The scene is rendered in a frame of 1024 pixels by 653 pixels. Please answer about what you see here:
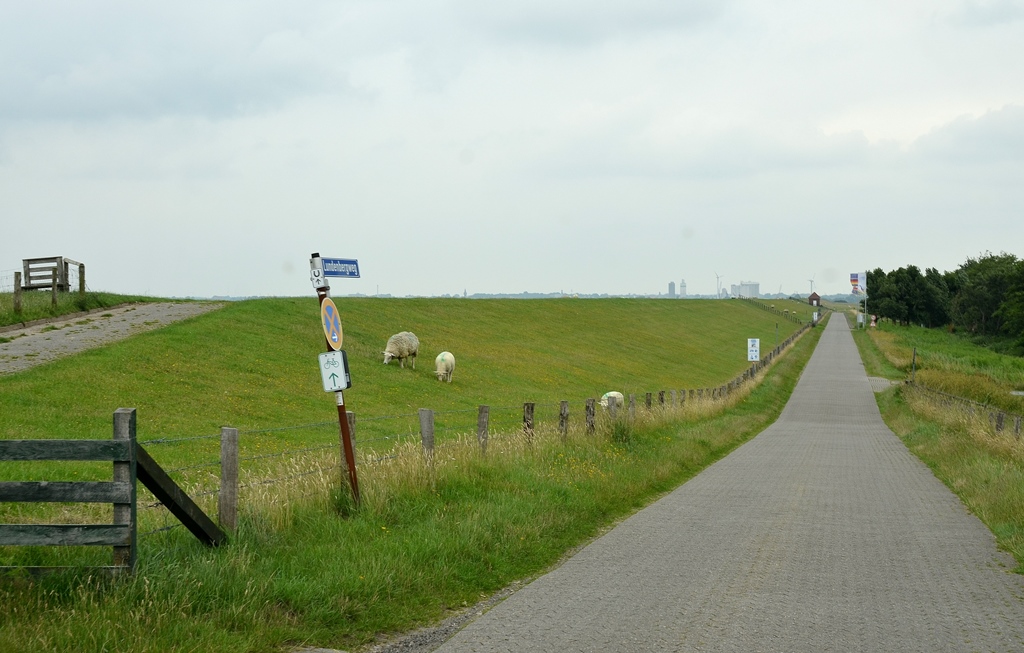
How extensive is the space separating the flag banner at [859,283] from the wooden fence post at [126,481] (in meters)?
157

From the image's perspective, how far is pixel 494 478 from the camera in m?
13.0

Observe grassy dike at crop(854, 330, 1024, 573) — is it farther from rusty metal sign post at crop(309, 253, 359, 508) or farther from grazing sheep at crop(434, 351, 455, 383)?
grazing sheep at crop(434, 351, 455, 383)

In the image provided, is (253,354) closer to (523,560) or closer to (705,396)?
(705,396)

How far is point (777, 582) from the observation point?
360 inches

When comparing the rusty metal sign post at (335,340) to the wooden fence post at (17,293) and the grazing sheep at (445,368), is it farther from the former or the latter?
the wooden fence post at (17,293)

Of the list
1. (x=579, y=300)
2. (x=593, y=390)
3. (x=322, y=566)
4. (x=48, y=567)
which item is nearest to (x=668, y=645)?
(x=322, y=566)

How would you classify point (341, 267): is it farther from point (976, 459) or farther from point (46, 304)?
point (46, 304)

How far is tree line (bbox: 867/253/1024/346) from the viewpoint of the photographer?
125m

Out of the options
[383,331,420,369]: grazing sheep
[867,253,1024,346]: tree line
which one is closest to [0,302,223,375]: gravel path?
[383,331,420,369]: grazing sheep

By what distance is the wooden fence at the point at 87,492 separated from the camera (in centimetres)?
703

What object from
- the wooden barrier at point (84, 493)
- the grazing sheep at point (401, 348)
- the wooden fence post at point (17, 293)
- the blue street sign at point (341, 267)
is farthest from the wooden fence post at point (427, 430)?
the wooden fence post at point (17, 293)

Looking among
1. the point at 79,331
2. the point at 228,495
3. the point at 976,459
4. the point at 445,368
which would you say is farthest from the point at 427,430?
the point at 445,368

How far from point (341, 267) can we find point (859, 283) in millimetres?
158142

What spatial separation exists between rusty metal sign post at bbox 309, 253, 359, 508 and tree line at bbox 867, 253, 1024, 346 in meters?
121
